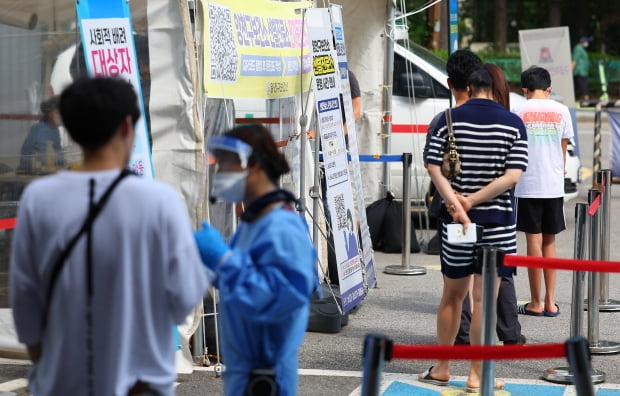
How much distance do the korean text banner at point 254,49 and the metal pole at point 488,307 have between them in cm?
213

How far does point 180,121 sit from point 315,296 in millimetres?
2001

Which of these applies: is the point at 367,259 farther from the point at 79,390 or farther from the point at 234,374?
the point at 79,390

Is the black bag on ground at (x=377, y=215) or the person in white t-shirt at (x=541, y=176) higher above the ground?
the person in white t-shirt at (x=541, y=176)

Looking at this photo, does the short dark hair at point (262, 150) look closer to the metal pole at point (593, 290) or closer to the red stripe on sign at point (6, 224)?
the red stripe on sign at point (6, 224)

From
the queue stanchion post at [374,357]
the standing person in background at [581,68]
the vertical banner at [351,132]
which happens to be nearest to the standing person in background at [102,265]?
the queue stanchion post at [374,357]

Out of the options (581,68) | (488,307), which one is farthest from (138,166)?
(581,68)

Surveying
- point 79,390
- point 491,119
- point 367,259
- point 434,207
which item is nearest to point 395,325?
point 367,259

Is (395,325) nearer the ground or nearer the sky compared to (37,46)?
nearer the ground

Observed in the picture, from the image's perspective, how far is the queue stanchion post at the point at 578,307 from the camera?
20.9ft

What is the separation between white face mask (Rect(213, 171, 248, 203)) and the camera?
3316mm

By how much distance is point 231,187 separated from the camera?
131 inches

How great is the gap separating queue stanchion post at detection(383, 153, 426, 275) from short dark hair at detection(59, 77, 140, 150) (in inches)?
269

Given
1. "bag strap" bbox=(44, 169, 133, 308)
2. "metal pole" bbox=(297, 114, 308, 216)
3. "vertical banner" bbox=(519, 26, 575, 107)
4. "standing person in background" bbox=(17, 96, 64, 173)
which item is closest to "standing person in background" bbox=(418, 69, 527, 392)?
"metal pole" bbox=(297, 114, 308, 216)

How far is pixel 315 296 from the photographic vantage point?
25.1ft
